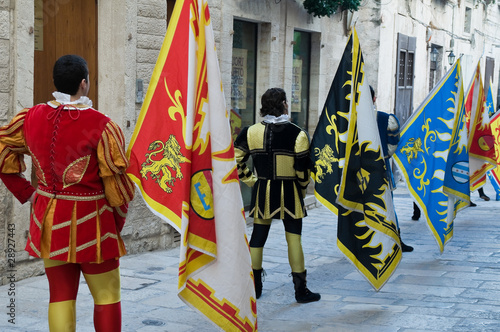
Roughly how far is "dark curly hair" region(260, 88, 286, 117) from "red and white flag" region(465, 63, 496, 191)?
18.1 ft

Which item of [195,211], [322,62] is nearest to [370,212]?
[195,211]

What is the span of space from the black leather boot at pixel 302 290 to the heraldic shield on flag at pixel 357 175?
42 centimetres

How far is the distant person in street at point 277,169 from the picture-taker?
6203 millimetres

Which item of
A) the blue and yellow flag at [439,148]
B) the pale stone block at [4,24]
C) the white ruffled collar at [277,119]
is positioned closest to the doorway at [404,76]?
the blue and yellow flag at [439,148]

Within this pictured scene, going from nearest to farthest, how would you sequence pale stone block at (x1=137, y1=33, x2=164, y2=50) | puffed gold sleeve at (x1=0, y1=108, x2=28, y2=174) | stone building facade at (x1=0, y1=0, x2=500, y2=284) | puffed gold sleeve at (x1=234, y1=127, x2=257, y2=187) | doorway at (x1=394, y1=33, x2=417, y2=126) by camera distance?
puffed gold sleeve at (x1=0, y1=108, x2=28, y2=174) → puffed gold sleeve at (x1=234, y1=127, x2=257, y2=187) → stone building facade at (x1=0, y1=0, x2=500, y2=284) → pale stone block at (x1=137, y1=33, x2=164, y2=50) → doorway at (x1=394, y1=33, x2=417, y2=126)

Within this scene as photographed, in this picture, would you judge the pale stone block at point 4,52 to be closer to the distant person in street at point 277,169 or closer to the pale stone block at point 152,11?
the pale stone block at point 152,11

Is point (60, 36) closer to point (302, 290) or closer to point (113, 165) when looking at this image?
point (302, 290)

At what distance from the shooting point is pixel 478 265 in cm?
820

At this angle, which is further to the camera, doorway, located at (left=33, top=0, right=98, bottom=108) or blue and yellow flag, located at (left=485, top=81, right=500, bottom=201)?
blue and yellow flag, located at (left=485, top=81, right=500, bottom=201)

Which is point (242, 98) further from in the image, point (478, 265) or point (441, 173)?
point (478, 265)

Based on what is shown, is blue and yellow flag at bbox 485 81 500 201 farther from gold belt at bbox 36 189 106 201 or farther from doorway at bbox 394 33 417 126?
gold belt at bbox 36 189 106 201

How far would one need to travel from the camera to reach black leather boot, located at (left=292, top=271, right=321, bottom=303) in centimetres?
635

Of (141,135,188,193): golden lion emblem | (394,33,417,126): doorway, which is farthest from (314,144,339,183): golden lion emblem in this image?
(394,33,417,126): doorway

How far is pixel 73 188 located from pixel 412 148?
18.4 feet
